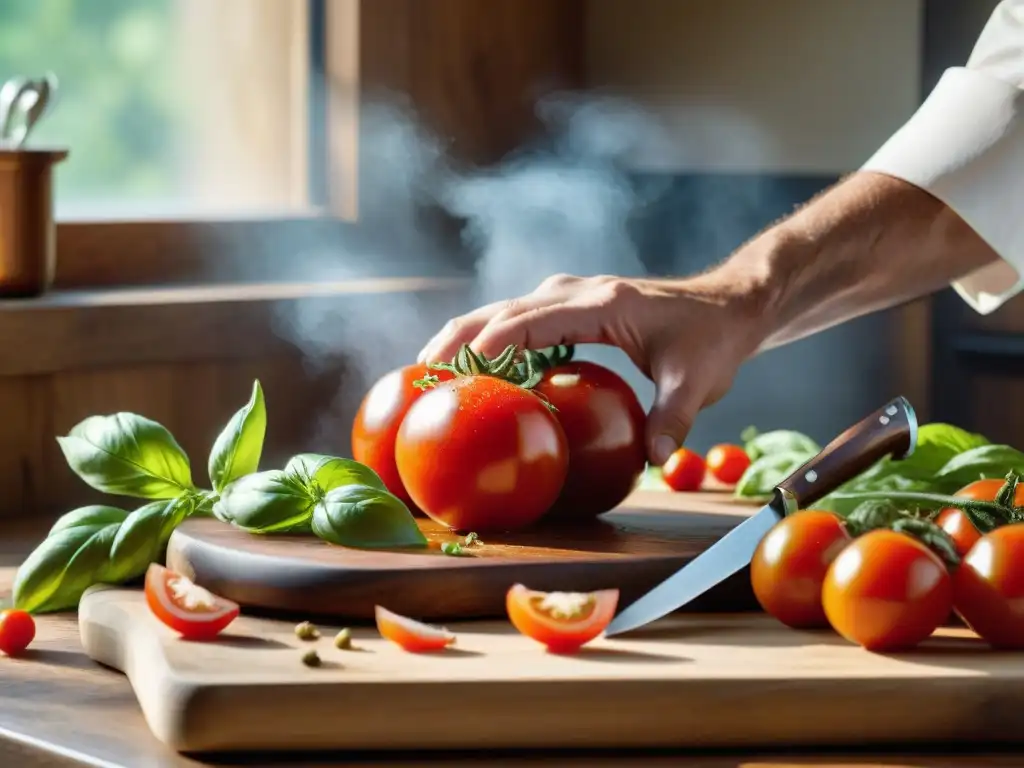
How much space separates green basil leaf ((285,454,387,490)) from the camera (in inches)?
46.9

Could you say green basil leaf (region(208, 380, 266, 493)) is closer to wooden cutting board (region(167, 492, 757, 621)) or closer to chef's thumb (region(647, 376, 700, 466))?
wooden cutting board (region(167, 492, 757, 621))

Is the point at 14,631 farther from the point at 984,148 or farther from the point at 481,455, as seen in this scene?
the point at 984,148

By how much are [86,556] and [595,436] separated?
1.37 ft

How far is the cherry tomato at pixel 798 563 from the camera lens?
1.05m

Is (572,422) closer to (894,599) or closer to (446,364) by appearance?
(446,364)

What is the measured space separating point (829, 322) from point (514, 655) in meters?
0.71

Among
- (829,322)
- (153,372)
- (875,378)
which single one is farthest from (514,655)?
(875,378)

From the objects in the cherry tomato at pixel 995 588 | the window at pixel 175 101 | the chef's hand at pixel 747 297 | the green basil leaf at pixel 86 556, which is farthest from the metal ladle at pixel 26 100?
the cherry tomato at pixel 995 588

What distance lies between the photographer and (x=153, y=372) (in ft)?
6.42

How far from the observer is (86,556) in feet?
3.93

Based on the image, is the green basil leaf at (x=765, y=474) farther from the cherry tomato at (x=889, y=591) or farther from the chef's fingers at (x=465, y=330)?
the cherry tomato at (x=889, y=591)

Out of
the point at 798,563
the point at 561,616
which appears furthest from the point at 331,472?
the point at 798,563

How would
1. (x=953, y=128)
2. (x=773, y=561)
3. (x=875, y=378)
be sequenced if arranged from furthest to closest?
Result: (x=875, y=378), (x=953, y=128), (x=773, y=561)

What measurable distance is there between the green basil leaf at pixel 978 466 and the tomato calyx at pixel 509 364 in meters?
0.36
